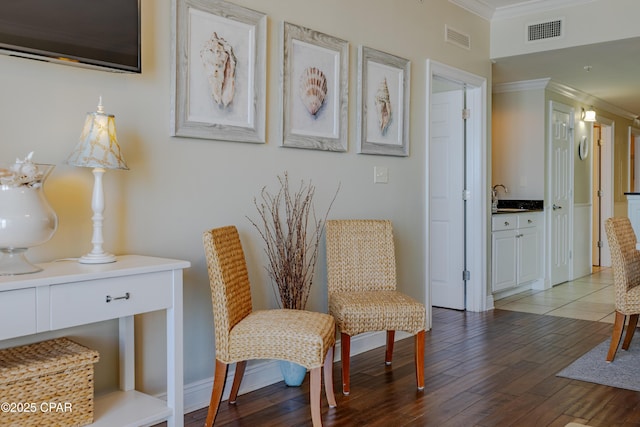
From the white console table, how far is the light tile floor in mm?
3785

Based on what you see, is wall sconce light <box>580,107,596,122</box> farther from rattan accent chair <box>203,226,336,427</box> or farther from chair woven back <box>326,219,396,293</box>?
rattan accent chair <box>203,226,336,427</box>

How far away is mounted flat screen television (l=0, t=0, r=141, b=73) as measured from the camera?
2000 millimetres

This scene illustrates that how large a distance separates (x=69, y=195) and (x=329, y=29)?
1909 millimetres

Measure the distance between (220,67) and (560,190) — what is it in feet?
16.8

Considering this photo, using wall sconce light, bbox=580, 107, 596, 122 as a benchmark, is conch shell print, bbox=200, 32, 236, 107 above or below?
below

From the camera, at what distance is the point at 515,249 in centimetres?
575

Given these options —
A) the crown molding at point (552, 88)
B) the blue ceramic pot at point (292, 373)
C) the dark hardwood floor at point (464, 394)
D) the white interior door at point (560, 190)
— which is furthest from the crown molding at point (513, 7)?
the blue ceramic pot at point (292, 373)

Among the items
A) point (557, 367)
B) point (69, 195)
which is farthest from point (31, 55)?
point (557, 367)

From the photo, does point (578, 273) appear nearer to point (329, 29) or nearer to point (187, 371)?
point (329, 29)

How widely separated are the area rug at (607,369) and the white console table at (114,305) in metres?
2.27

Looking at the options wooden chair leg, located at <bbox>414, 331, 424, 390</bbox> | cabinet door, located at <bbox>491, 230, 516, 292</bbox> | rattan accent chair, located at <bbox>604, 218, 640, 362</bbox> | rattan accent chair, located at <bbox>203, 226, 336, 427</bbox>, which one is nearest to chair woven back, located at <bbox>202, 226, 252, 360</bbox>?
rattan accent chair, located at <bbox>203, 226, 336, 427</bbox>

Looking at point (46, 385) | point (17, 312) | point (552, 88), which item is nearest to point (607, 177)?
point (552, 88)

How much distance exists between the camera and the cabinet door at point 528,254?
586 centimetres

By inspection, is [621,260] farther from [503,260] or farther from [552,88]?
[552,88]
